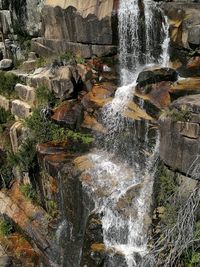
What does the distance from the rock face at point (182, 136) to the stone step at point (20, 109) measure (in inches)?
198

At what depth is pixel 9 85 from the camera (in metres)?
14.8

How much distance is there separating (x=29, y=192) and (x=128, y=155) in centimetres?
313

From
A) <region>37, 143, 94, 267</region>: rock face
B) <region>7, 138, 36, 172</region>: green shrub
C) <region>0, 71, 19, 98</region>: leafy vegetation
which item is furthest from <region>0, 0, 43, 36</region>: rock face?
<region>37, 143, 94, 267</region>: rock face

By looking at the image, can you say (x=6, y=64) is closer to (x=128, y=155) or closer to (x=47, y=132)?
(x=47, y=132)

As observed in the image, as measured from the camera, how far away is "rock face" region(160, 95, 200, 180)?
891 cm

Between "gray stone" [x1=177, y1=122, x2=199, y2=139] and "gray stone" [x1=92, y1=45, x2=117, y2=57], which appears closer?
"gray stone" [x1=177, y1=122, x2=199, y2=139]

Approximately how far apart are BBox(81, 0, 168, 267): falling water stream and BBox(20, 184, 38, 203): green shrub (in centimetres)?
209

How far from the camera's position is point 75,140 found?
39.4ft

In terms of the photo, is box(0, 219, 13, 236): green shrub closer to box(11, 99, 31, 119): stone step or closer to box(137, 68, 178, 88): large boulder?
box(11, 99, 31, 119): stone step

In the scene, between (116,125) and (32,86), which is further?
(32,86)

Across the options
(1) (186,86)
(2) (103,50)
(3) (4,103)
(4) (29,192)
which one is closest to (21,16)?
(3) (4,103)

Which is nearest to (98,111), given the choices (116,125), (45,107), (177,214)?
(116,125)

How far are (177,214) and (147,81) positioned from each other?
12.2 feet

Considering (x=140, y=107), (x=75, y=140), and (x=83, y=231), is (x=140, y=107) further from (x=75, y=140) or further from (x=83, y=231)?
(x=83, y=231)
